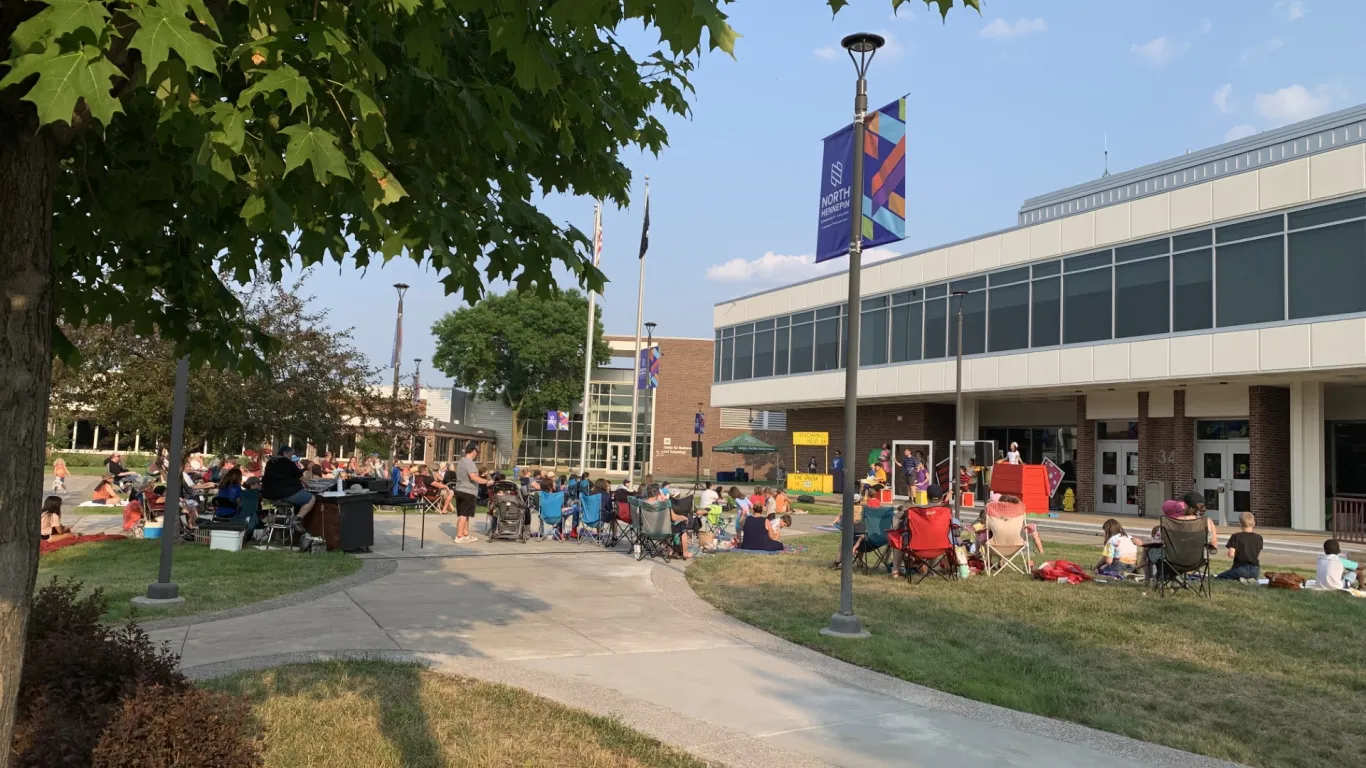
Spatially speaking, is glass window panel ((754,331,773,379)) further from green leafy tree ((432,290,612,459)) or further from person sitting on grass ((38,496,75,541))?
person sitting on grass ((38,496,75,541))

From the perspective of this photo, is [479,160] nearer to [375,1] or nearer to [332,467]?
[375,1]

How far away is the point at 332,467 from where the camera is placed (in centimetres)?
2894

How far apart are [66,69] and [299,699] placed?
4.58 meters

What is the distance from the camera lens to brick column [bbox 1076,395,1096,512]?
107 feet

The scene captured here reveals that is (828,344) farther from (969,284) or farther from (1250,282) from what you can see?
(1250,282)

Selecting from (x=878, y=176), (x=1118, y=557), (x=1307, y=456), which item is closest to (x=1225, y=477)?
(x=1307, y=456)

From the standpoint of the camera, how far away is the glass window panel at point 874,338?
3900cm

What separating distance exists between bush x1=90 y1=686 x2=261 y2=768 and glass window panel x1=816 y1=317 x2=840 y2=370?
1470 inches

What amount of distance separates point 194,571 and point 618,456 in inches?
2423

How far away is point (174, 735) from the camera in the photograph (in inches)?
163

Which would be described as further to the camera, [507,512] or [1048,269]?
[1048,269]

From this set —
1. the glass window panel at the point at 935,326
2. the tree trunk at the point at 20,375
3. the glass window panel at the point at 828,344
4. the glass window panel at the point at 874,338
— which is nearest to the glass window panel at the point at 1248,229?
the glass window panel at the point at 935,326

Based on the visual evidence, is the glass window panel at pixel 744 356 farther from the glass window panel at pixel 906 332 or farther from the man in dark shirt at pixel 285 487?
the man in dark shirt at pixel 285 487

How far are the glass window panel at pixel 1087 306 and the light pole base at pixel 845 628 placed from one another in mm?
23492
